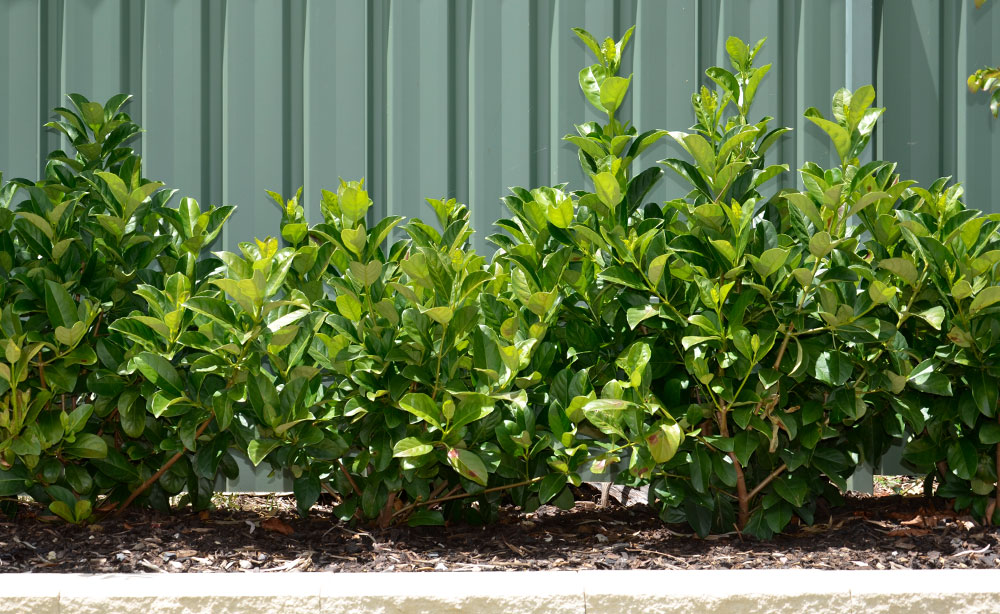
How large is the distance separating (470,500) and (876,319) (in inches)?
51.4

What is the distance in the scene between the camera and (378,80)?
3.44 metres

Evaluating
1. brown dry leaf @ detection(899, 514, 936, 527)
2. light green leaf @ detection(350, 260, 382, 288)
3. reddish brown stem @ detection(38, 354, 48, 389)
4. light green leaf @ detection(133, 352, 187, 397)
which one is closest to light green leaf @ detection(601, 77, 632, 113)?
light green leaf @ detection(350, 260, 382, 288)

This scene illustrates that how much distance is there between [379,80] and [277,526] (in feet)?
5.64

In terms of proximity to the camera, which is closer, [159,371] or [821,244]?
[821,244]

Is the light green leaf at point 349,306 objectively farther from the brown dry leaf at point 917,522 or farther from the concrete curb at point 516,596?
the brown dry leaf at point 917,522

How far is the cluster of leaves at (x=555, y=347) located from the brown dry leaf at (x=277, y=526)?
0.59ft

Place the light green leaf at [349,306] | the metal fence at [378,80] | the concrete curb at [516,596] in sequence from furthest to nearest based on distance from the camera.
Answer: the metal fence at [378,80] → the light green leaf at [349,306] → the concrete curb at [516,596]

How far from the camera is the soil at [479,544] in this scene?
2.42m

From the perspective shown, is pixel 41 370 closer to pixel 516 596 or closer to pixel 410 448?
pixel 410 448

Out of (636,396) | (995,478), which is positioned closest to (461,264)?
(636,396)

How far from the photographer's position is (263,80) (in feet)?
11.2

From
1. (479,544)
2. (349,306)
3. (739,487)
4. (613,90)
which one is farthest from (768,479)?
(349,306)

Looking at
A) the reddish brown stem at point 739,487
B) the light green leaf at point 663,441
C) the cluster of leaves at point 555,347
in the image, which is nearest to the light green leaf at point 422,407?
the cluster of leaves at point 555,347

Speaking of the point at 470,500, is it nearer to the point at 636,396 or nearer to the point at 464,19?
the point at 636,396
